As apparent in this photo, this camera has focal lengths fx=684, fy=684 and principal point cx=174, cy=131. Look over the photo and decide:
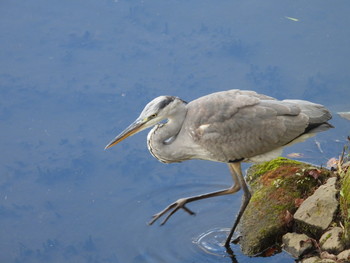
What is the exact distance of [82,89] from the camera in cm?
909

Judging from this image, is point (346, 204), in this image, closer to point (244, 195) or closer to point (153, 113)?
point (244, 195)

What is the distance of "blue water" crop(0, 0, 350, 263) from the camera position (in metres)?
7.10

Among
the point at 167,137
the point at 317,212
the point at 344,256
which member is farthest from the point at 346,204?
the point at 167,137

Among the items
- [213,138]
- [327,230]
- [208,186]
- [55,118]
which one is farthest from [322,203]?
[55,118]

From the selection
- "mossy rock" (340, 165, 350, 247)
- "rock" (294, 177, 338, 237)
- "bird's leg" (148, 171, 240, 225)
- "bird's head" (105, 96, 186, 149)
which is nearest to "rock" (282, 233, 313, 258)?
"rock" (294, 177, 338, 237)

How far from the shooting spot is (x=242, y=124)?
20.6ft

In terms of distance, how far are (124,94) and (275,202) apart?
3086mm

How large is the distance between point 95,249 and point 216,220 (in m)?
1.28

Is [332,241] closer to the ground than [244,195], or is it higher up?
higher up

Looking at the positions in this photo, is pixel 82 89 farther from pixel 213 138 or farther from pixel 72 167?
pixel 213 138

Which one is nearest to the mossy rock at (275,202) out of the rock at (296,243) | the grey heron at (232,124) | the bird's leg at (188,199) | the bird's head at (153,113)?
the rock at (296,243)

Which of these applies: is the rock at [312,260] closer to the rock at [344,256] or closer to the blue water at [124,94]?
the rock at [344,256]

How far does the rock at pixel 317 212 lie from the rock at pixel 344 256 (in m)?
0.45

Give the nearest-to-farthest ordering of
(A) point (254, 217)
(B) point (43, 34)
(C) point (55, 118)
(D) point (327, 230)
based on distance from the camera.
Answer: (D) point (327, 230), (A) point (254, 217), (C) point (55, 118), (B) point (43, 34)
